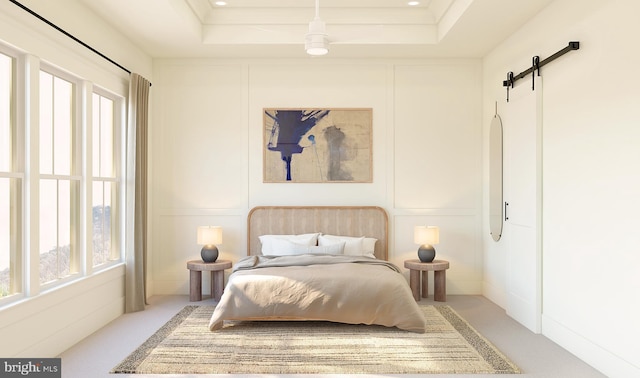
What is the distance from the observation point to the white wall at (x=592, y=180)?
11.2ft

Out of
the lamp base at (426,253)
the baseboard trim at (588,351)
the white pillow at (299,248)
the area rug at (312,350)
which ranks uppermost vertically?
the white pillow at (299,248)

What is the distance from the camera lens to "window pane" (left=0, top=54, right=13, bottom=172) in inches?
139

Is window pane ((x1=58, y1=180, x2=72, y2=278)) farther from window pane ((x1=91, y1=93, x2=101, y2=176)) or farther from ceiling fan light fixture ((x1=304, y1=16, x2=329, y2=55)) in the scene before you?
ceiling fan light fixture ((x1=304, y1=16, x2=329, y2=55))

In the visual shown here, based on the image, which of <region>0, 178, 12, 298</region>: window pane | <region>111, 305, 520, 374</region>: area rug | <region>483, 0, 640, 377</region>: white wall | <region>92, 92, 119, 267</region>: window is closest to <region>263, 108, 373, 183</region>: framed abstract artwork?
<region>92, 92, 119, 267</region>: window

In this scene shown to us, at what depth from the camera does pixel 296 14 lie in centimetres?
573

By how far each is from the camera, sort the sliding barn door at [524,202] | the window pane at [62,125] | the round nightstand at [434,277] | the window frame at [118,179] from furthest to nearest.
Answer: the round nightstand at [434,277]
the window frame at [118,179]
the sliding barn door at [524,202]
the window pane at [62,125]

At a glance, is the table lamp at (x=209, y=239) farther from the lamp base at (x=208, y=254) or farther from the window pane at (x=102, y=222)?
the window pane at (x=102, y=222)

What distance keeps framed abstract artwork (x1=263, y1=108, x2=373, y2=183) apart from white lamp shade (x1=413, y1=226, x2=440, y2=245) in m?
0.97

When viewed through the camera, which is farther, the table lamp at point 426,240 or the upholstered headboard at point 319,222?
the upholstered headboard at point 319,222

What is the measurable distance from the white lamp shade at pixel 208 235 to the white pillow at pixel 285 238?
1.78 ft

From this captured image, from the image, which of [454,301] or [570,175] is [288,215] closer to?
[454,301]

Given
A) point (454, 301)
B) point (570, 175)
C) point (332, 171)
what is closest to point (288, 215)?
point (332, 171)

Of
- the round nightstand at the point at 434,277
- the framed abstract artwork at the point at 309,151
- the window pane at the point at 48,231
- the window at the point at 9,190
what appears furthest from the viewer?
the framed abstract artwork at the point at 309,151

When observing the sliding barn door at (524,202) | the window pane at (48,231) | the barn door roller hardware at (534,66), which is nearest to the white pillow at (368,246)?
the sliding barn door at (524,202)
